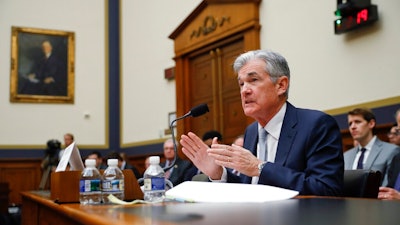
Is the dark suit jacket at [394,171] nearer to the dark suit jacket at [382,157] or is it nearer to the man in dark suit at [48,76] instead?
the dark suit jacket at [382,157]

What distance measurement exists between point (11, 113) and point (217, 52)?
4714mm

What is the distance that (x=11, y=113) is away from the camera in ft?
31.6

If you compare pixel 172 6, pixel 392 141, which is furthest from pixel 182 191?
pixel 172 6

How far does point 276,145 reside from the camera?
7.63 feet

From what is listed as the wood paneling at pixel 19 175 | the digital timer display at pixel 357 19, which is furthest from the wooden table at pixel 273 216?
the wood paneling at pixel 19 175

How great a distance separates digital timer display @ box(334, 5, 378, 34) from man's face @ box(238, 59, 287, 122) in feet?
9.12

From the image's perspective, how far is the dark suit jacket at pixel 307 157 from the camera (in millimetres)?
1979

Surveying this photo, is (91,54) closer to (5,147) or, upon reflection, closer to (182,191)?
(5,147)

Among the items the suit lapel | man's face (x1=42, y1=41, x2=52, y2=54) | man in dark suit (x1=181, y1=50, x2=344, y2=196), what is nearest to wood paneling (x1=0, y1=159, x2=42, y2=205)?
man's face (x1=42, y1=41, x2=52, y2=54)

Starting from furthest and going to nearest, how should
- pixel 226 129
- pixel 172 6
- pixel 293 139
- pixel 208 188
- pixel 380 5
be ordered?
1. pixel 172 6
2. pixel 226 129
3. pixel 380 5
4. pixel 293 139
5. pixel 208 188

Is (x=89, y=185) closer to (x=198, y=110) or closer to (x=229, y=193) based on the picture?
(x=198, y=110)

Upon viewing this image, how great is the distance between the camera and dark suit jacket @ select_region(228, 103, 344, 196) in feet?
6.49

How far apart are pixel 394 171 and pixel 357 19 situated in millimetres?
1764

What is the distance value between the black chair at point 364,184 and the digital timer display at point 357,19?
10.0 ft
